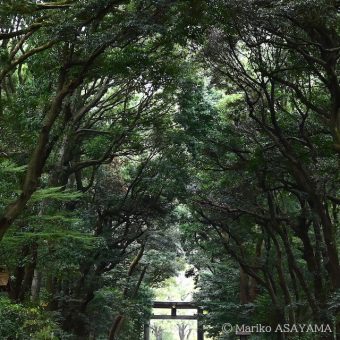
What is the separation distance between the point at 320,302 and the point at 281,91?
16.0 ft

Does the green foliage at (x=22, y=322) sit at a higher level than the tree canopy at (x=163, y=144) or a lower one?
lower

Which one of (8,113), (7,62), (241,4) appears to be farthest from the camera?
(8,113)

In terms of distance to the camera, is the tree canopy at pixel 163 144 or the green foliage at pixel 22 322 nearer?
the green foliage at pixel 22 322

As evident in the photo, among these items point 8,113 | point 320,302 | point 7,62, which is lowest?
point 320,302

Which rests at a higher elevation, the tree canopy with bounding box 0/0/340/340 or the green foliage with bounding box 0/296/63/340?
the tree canopy with bounding box 0/0/340/340

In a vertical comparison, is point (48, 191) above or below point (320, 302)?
above

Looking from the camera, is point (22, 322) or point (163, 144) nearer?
point (22, 322)

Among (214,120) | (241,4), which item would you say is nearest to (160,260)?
(214,120)

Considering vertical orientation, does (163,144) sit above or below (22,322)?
above

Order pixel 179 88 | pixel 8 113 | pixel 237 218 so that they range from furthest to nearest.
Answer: pixel 237 218 < pixel 179 88 < pixel 8 113

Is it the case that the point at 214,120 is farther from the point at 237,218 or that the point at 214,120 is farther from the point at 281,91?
the point at 237,218

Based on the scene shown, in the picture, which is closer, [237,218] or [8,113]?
[8,113]

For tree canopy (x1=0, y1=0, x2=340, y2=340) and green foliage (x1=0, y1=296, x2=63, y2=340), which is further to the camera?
tree canopy (x1=0, y1=0, x2=340, y2=340)

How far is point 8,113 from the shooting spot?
8914 millimetres
